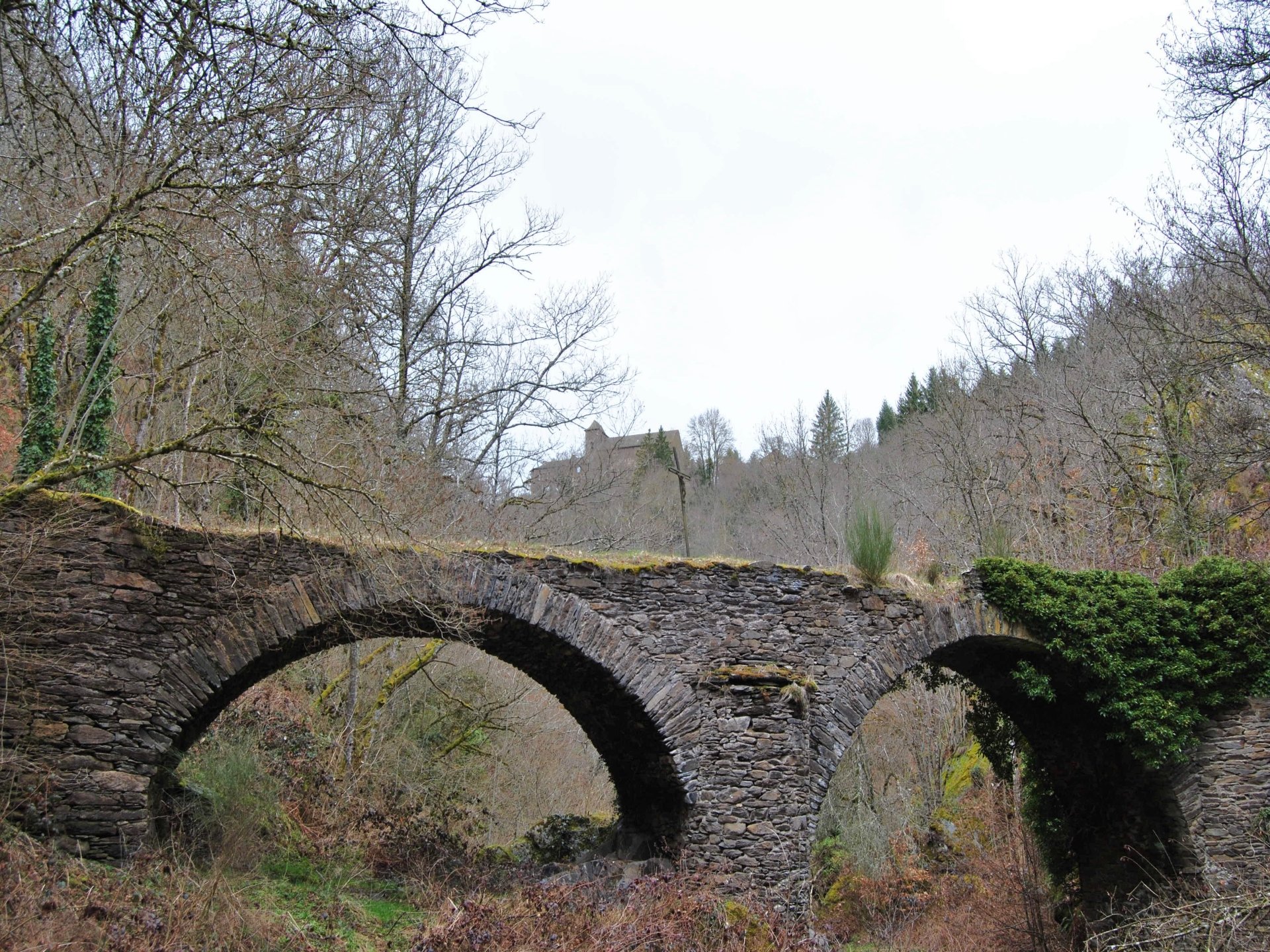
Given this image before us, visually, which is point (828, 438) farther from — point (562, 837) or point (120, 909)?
point (120, 909)

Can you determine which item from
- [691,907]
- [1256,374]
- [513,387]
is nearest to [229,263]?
[691,907]

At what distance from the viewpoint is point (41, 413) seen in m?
8.30

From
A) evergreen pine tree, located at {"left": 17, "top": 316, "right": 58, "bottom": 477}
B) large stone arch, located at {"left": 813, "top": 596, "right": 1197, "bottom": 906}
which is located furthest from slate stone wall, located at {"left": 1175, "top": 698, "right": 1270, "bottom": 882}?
evergreen pine tree, located at {"left": 17, "top": 316, "right": 58, "bottom": 477}

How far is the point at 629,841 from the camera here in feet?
35.6

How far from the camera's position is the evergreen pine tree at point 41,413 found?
8172 millimetres

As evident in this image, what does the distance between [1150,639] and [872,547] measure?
3.49 m

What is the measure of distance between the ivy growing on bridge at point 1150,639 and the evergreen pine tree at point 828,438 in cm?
1416

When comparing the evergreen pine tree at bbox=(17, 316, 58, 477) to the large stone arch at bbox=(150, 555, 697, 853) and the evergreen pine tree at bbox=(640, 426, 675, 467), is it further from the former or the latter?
the evergreen pine tree at bbox=(640, 426, 675, 467)

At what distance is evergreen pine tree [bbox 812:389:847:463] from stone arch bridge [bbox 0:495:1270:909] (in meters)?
14.1

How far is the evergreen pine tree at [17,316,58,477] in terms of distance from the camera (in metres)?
8.17

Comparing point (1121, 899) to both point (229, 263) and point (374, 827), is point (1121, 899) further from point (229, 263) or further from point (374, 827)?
point (229, 263)

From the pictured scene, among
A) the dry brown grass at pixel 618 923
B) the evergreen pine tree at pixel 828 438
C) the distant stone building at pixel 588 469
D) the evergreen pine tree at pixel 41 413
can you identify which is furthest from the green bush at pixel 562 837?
the evergreen pine tree at pixel 828 438

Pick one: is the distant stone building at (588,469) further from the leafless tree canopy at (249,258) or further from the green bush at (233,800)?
the green bush at (233,800)

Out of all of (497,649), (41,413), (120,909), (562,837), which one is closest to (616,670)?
(497,649)
